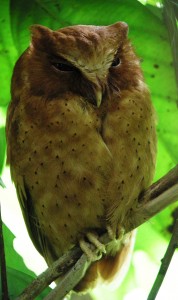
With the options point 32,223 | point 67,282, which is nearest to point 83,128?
point 32,223

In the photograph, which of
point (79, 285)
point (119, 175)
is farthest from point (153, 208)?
point (79, 285)

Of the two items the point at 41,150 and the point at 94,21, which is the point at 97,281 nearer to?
the point at 41,150

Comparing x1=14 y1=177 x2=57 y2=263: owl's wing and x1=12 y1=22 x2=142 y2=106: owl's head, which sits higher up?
x1=12 y1=22 x2=142 y2=106: owl's head

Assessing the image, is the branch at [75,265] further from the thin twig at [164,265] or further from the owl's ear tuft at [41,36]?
the owl's ear tuft at [41,36]

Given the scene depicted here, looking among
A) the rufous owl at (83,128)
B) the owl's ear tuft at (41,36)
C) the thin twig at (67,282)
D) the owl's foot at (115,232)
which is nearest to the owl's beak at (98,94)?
the rufous owl at (83,128)

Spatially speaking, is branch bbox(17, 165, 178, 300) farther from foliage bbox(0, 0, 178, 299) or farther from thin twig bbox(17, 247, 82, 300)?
foliage bbox(0, 0, 178, 299)

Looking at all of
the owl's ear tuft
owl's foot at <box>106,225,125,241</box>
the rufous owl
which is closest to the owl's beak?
the rufous owl
